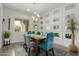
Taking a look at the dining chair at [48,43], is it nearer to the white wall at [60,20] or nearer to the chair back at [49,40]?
the chair back at [49,40]

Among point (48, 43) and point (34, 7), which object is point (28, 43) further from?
point (34, 7)

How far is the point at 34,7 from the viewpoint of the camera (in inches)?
119

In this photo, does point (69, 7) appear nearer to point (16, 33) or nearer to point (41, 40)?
point (41, 40)

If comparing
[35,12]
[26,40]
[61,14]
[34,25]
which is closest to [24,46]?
[26,40]

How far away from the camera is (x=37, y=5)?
9.68 ft

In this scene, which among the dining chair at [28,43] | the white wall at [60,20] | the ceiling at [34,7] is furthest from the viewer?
the dining chair at [28,43]

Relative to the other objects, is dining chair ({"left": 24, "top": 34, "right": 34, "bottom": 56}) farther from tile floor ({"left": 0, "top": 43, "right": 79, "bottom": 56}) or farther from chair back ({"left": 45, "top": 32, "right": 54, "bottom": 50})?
chair back ({"left": 45, "top": 32, "right": 54, "bottom": 50})

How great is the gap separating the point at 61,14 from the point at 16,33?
152cm

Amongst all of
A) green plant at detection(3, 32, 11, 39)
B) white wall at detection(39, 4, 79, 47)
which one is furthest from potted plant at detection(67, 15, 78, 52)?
green plant at detection(3, 32, 11, 39)

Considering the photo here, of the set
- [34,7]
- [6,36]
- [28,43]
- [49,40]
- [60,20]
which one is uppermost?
[34,7]

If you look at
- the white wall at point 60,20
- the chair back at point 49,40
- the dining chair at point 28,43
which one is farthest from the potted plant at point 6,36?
the chair back at point 49,40

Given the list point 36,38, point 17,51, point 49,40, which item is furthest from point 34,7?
point 17,51

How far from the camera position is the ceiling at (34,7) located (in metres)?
2.92

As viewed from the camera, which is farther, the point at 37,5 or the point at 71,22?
the point at 71,22
